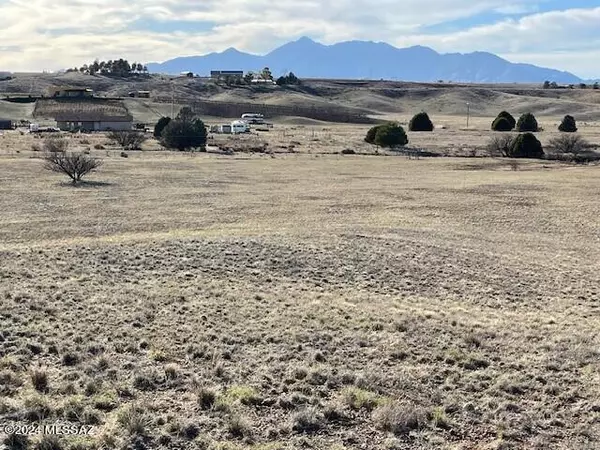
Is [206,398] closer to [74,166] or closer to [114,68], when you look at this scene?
[74,166]

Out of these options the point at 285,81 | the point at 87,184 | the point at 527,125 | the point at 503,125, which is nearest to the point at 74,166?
the point at 87,184

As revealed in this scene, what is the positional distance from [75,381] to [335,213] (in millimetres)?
19906

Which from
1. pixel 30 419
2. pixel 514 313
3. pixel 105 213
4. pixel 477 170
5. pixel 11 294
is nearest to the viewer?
pixel 30 419

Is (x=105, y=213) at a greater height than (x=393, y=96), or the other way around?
(x=393, y=96)

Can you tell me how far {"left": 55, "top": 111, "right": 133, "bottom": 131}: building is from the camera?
3410 inches

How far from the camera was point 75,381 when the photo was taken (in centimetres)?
1006

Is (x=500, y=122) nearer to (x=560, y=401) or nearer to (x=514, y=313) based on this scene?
(x=514, y=313)

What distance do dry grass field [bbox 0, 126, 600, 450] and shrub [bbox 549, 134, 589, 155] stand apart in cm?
2930

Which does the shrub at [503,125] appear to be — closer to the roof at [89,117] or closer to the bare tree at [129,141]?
the bare tree at [129,141]

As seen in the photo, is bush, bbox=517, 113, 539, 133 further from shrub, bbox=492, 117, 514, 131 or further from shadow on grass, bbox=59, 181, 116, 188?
shadow on grass, bbox=59, 181, 116, 188

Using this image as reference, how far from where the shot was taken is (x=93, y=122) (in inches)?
3462

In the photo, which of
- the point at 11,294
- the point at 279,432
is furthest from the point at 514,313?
the point at 11,294

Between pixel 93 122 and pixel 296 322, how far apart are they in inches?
3150

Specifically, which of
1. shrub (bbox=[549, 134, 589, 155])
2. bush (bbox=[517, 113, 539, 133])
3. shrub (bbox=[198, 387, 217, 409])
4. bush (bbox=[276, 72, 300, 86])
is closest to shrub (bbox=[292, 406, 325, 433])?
shrub (bbox=[198, 387, 217, 409])
